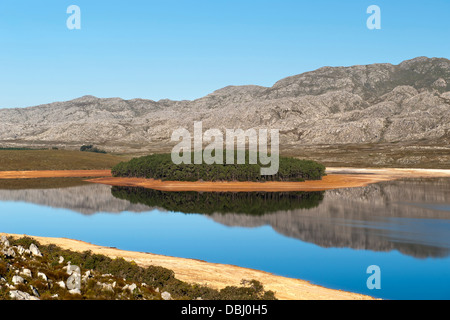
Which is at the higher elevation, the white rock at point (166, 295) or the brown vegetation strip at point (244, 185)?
the white rock at point (166, 295)

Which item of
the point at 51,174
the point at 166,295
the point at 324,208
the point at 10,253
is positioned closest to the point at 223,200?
the point at 324,208

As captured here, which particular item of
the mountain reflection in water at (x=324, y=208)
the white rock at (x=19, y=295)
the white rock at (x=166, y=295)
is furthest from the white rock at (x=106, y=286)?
the mountain reflection in water at (x=324, y=208)

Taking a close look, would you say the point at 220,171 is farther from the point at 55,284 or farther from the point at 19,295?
the point at 19,295

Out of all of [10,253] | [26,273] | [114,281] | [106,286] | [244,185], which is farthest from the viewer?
[244,185]

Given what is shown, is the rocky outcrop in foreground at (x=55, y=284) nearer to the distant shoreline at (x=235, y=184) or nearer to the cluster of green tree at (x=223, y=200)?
the cluster of green tree at (x=223, y=200)

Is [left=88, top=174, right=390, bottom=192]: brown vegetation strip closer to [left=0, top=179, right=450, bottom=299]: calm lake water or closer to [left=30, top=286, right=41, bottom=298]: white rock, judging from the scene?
[left=0, top=179, right=450, bottom=299]: calm lake water

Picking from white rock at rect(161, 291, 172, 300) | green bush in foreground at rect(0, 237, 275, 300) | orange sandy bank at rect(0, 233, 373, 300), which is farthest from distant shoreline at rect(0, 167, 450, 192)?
white rock at rect(161, 291, 172, 300)
